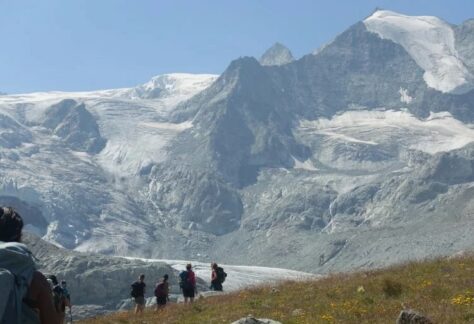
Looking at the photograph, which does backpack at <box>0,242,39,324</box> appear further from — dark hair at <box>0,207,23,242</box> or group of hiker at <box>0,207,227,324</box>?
dark hair at <box>0,207,23,242</box>

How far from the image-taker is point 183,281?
3425 cm

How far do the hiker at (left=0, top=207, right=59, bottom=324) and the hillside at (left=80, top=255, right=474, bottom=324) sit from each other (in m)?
9.68

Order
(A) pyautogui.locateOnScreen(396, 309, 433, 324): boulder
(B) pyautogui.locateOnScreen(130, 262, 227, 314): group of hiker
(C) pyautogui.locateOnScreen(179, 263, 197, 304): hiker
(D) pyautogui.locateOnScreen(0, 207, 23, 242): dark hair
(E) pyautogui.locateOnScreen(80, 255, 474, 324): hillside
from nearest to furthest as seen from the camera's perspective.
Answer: (D) pyautogui.locateOnScreen(0, 207, 23, 242): dark hair → (A) pyautogui.locateOnScreen(396, 309, 433, 324): boulder → (E) pyautogui.locateOnScreen(80, 255, 474, 324): hillside → (B) pyautogui.locateOnScreen(130, 262, 227, 314): group of hiker → (C) pyautogui.locateOnScreen(179, 263, 197, 304): hiker

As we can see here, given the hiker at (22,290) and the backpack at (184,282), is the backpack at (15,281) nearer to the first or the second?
the hiker at (22,290)

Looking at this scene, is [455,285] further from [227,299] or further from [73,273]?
[73,273]

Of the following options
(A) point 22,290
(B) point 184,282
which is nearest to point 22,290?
(A) point 22,290

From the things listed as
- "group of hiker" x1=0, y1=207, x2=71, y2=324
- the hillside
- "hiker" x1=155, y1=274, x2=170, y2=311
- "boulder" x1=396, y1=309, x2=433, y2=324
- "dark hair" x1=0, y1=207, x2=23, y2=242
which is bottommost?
"hiker" x1=155, y1=274, x2=170, y2=311

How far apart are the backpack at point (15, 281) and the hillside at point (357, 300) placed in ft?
32.3

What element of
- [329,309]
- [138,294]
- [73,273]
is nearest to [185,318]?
[329,309]

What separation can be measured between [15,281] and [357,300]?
14.4 m

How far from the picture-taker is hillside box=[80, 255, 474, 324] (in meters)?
17.2

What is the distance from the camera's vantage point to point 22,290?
7211 millimetres

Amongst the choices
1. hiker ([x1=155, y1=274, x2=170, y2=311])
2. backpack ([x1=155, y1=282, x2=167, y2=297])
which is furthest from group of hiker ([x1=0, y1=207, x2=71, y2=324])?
backpack ([x1=155, y1=282, x2=167, y2=297])

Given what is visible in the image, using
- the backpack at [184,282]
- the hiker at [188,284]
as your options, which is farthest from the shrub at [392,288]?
the backpack at [184,282]
